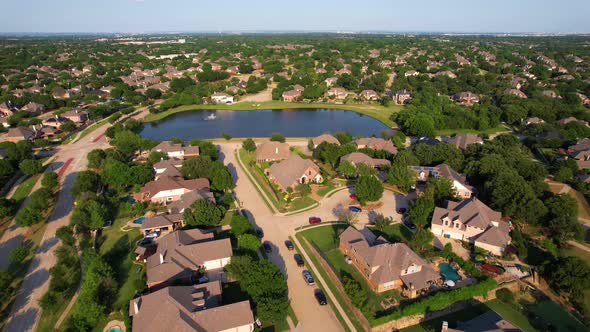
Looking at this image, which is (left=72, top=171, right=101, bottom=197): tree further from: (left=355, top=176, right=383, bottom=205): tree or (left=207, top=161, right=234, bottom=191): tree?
(left=355, top=176, right=383, bottom=205): tree

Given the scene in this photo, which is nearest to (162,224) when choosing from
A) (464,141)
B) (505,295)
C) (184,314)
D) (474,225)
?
(184,314)

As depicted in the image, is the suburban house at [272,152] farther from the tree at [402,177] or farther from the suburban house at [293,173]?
the tree at [402,177]

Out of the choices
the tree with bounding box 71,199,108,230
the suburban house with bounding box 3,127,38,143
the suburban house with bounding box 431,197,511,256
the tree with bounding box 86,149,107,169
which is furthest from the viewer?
the suburban house with bounding box 3,127,38,143

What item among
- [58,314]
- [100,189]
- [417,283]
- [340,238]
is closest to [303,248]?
[340,238]

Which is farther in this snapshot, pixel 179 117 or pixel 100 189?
pixel 179 117

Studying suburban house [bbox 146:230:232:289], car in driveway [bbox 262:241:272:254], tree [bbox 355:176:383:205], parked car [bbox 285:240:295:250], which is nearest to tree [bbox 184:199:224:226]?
suburban house [bbox 146:230:232:289]

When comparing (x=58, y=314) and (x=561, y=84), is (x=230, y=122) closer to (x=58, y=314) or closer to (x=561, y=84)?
(x=58, y=314)
